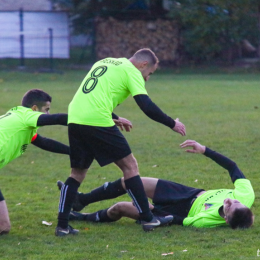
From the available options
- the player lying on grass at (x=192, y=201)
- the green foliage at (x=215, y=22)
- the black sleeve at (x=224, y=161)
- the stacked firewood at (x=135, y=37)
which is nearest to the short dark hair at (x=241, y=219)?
the player lying on grass at (x=192, y=201)

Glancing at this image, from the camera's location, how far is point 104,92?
17.3 feet

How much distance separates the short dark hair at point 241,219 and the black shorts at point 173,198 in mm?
543

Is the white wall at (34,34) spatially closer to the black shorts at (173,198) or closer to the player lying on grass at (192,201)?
the player lying on grass at (192,201)

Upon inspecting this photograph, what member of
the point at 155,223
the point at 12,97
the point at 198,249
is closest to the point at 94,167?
the point at 155,223

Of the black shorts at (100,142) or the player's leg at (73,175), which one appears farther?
the player's leg at (73,175)

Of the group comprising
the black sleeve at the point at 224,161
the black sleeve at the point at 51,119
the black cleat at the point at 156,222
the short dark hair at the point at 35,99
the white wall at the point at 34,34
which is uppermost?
the short dark hair at the point at 35,99

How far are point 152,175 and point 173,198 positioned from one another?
2.46 metres

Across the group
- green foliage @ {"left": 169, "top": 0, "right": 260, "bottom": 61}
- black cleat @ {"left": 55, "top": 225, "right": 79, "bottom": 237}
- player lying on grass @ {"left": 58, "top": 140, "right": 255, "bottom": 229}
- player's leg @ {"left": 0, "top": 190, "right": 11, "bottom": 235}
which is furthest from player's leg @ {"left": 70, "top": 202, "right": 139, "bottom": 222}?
green foliage @ {"left": 169, "top": 0, "right": 260, "bottom": 61}

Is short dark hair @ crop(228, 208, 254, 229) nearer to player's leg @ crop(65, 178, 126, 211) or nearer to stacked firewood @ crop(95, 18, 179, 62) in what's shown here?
player's leg @ crop(65, 178, 126, 211)

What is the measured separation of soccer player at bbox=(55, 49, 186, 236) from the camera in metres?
5.20

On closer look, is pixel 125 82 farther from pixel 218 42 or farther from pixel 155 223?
pixel 218 42

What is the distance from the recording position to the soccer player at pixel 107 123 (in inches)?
205

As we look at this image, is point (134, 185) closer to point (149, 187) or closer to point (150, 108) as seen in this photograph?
point (149, 187)

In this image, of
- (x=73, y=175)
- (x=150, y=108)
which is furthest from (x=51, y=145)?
(x=150, y=108)
